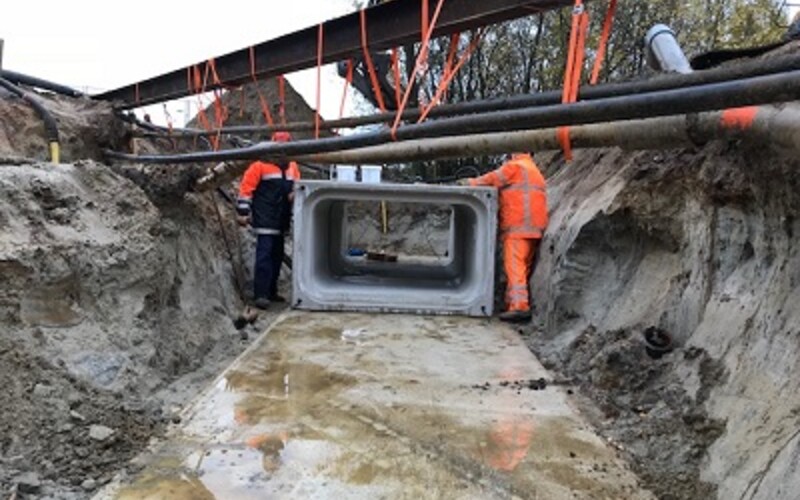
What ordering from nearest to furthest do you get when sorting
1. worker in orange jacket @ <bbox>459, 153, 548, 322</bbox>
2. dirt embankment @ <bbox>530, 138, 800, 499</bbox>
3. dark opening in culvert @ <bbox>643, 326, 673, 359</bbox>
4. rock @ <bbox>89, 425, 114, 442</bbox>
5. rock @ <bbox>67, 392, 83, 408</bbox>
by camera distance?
dirt embankment @ <bbox>530, 138, 800, 499</bbox> → rock @ <bbox>89, 425, 114, 442</bbox> → rock @ <bbox>67, 392, 83, 408</bbox> → dark opening in culvert @ <bbox>643, 326, 673, 359</bbox> → worker in orange jacket @ <bbox>459, 153, 548, 322</bbox>

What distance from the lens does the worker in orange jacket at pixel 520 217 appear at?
21.2 feet

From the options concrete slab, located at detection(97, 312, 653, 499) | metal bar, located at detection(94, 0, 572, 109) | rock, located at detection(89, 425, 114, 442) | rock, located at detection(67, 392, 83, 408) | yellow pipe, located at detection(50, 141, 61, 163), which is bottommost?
concrete slab, located at detection(97, 312, 653, 499)

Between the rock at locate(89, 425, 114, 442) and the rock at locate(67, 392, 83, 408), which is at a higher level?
the rock at locate(67, 392, 83, 408)

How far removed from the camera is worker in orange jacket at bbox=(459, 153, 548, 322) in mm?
6453

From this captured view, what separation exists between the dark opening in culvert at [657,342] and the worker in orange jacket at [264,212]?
4.19m

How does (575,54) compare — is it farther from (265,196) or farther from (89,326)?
(265,196)

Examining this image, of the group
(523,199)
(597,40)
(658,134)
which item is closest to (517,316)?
(523,199)

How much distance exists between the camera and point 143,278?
4.09m

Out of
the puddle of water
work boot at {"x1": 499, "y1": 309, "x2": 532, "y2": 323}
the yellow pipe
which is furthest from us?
work boot at {"x1": 499, "y1": 309, "x2": 532, "y2": 323}

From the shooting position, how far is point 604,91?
10.3 feet

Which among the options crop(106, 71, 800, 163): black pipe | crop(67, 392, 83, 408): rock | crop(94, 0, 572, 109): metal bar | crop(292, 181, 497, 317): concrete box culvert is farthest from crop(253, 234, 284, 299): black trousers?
crop(67, 392, 83, 408): rock

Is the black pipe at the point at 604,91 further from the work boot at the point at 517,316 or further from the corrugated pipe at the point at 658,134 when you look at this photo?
the work boot at the point at 517,316

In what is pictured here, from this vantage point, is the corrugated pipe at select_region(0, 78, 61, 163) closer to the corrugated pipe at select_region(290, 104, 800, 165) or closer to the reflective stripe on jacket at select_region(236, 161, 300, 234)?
the reflective stripe on jacket at select_region(236, 161, 300, 234)

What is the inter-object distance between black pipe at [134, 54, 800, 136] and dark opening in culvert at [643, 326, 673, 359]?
134 centimetres
